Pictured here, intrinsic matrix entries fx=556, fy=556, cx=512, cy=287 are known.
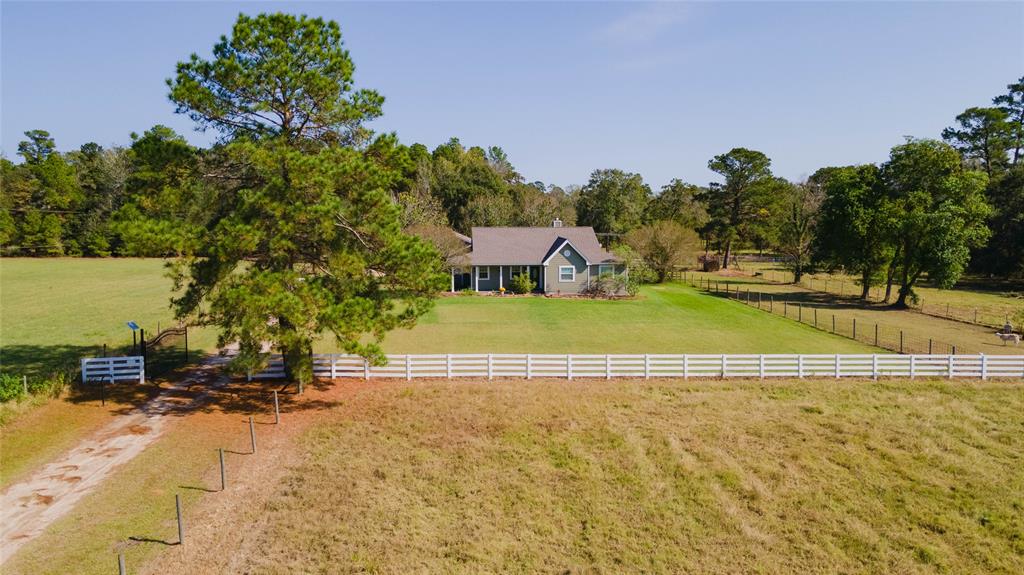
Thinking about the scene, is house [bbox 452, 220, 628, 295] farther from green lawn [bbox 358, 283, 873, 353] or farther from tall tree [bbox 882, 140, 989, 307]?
tall tree [bbox 882, 140, 989, 307]

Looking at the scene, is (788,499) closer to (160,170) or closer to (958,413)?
(958,413)

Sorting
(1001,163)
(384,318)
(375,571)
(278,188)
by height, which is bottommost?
(375,571)

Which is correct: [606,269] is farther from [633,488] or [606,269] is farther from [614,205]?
[633,488]

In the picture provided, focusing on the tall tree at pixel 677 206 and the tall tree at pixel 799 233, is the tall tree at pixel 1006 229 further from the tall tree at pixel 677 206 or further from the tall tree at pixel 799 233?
the tall tree at pixel 677 206

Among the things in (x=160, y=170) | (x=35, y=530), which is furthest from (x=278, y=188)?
(x=35, y=530)

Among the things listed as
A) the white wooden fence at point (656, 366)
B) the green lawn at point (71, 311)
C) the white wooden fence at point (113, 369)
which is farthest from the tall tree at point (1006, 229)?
the green lawn at point (71, 311)

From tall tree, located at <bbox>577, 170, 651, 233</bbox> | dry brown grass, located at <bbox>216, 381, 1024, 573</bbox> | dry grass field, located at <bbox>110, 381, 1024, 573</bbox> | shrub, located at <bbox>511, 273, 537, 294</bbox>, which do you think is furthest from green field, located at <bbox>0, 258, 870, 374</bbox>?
tall tree, located at <bbox>577, 170, 651, 233</bbox>
